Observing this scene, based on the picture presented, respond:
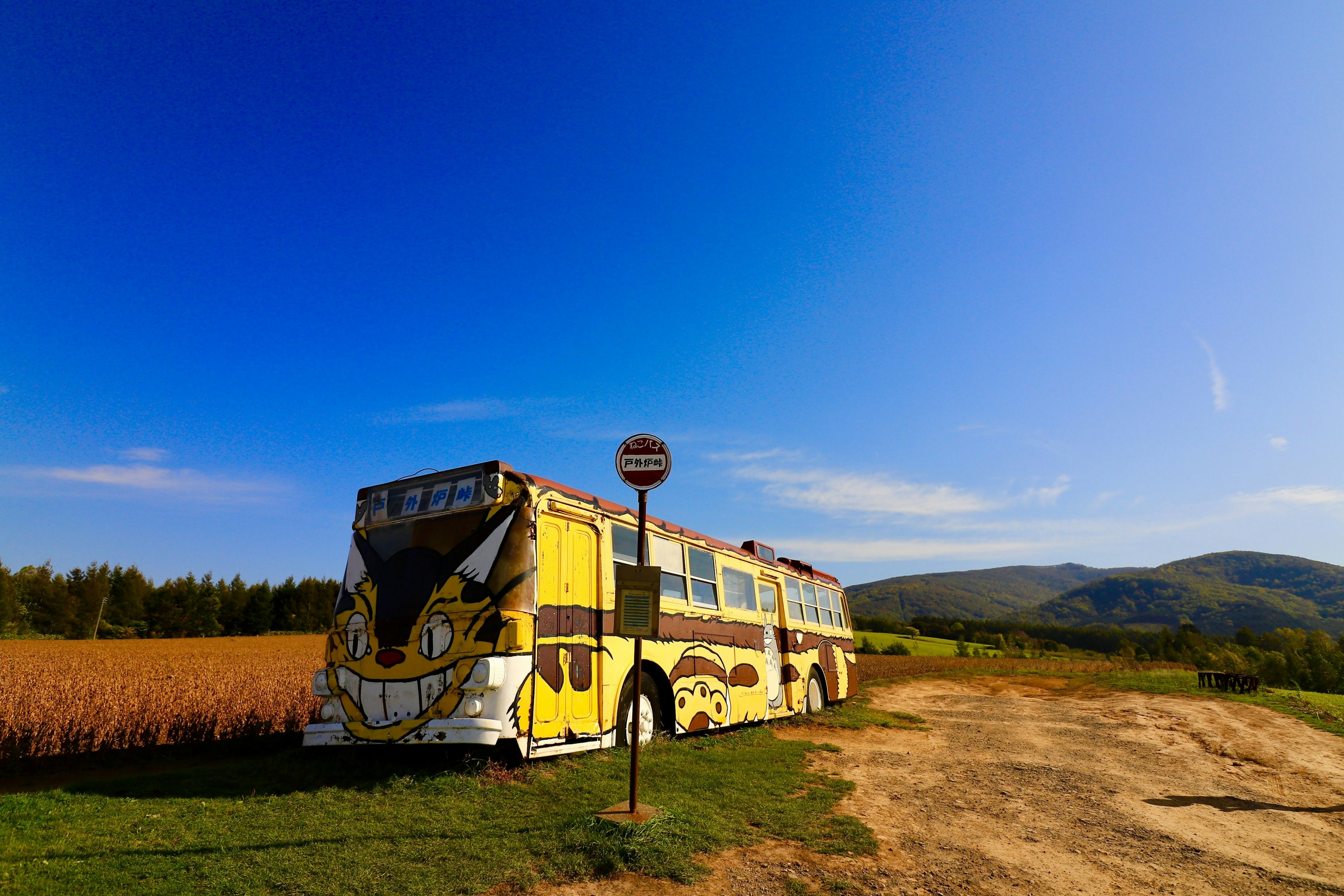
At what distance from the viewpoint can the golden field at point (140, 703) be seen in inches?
343

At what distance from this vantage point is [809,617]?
15461 millimetres

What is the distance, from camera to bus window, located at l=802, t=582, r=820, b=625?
50.5 ft

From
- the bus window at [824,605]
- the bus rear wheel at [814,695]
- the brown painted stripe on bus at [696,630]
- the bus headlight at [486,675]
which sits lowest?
the bus rear wheel at [814,695]

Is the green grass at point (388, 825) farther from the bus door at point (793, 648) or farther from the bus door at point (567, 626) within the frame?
the bus door at point (793, 648)

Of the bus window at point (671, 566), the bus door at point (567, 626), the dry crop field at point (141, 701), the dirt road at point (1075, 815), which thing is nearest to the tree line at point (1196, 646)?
the dirt road at point (1075, 815)

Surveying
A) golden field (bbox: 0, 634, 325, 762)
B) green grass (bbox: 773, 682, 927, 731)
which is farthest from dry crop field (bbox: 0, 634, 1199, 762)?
green grass (bbox: 773, 682, 927, 731)

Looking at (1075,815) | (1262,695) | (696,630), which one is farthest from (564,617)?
(1262,695)

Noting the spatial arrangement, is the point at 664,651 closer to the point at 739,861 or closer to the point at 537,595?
the point at 537,595

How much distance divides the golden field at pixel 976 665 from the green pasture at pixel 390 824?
24.2 meters

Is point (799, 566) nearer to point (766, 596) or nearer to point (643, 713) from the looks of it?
point (766, 596)

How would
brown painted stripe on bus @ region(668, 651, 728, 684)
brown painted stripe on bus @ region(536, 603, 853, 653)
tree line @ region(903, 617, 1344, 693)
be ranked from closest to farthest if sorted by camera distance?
brown painted stripe on bus @ region(536, 603, 853, 653)
brown painted stripe on bus @ region(668, 651, 728, 684)
tree line @ region(903, 617, 1344, 693)

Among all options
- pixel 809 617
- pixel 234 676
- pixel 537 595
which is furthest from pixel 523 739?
pixel 234 676

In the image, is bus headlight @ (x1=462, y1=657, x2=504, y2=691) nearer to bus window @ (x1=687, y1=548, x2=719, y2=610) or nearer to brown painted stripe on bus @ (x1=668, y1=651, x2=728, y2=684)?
brown painted stripe on bus @ (x1=668, y1=651, x2=728, y2=684)

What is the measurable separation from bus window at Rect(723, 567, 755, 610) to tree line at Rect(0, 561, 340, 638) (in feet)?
170
